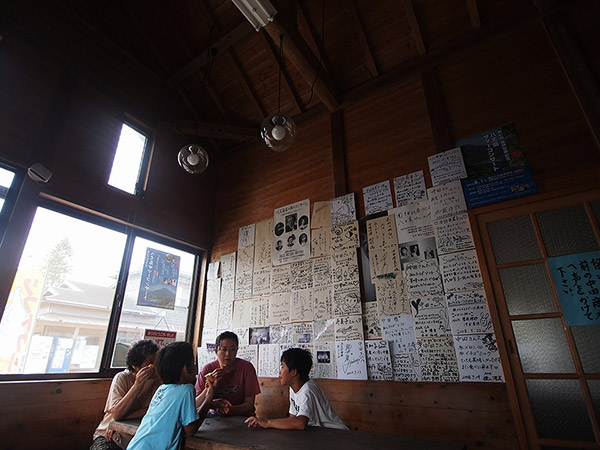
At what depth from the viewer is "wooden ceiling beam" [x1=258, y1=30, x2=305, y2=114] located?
13.1 feet

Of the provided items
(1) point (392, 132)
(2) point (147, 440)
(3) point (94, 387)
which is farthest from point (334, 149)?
(3) point (94, 387)

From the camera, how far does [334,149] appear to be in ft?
12.6

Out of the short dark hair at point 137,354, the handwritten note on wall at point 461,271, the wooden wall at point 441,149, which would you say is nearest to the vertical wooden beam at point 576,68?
the wooden wall at point 441,149

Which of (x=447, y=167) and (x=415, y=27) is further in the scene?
(x=415, y=27)

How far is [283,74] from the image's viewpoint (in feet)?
13.8

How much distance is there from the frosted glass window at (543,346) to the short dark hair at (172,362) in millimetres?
2332

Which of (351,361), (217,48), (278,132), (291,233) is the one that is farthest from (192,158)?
(351,361)

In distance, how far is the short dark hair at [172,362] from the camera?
165 centimetres

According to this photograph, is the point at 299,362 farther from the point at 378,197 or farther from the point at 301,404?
the point at 378,197

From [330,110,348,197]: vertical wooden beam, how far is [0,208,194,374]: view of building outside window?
8.41 feet

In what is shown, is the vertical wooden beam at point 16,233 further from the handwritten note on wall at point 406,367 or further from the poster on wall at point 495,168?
the poster on wall at point 495,168

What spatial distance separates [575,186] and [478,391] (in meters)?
→ 1.72

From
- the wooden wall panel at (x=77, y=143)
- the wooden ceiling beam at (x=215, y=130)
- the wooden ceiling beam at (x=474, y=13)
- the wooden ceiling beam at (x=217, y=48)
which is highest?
the wooden ceiling beam at (x=217, y=48)

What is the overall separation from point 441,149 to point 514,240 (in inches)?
41.6
